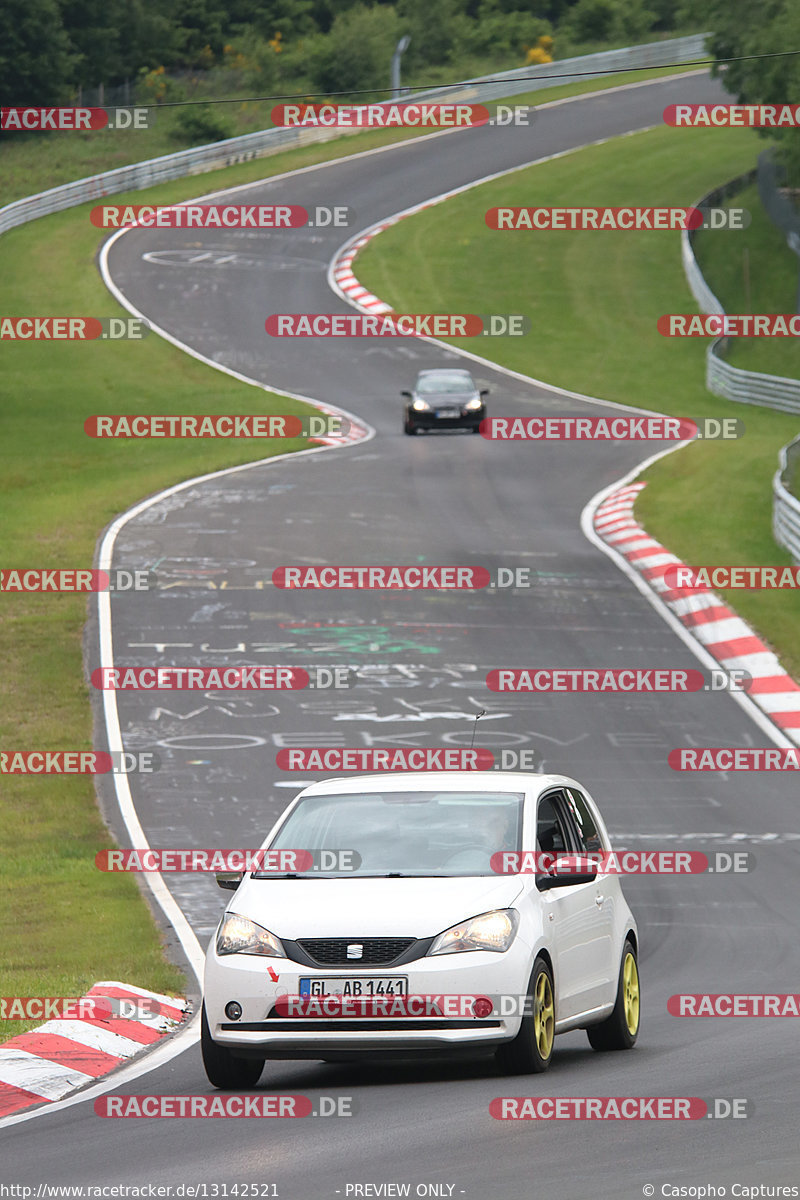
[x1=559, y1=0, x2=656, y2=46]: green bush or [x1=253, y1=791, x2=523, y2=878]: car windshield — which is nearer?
[x1=253, y1=791, x2=523, y2=878]: car windshield

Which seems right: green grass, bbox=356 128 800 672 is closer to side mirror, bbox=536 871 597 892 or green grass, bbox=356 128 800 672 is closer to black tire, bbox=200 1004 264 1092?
side mirror, bbox=536 871 597 892

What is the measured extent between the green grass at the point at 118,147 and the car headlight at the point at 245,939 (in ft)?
201

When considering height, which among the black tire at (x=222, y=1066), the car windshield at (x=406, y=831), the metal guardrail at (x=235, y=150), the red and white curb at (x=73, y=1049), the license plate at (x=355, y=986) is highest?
the car windshield at (x=406, y=831)

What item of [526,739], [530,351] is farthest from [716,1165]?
[530,351]

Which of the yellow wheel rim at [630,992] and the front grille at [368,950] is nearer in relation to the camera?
the front grille at [368,950]

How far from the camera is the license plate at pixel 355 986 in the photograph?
8922 mm

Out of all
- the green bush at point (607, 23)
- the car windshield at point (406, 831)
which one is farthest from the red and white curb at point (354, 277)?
the car windshield at point (406, 831)

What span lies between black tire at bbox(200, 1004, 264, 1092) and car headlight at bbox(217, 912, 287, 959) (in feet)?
1.17

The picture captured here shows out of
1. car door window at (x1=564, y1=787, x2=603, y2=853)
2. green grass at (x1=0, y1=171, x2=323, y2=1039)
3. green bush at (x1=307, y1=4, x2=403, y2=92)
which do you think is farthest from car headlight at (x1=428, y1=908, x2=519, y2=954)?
green bush at (x1=307, y1=4, x2=403, y2=92)

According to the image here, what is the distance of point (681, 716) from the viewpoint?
2134 centimetres

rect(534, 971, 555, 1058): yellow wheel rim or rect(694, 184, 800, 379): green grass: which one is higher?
rect(534, 971, 555, 1058): yellow wheel rim

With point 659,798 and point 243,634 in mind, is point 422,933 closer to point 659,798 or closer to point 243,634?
point 659,798

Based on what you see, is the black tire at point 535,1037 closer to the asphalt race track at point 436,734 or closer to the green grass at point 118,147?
the asphalt race track at point 436,734

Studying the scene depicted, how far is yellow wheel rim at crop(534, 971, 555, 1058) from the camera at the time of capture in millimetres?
9172
